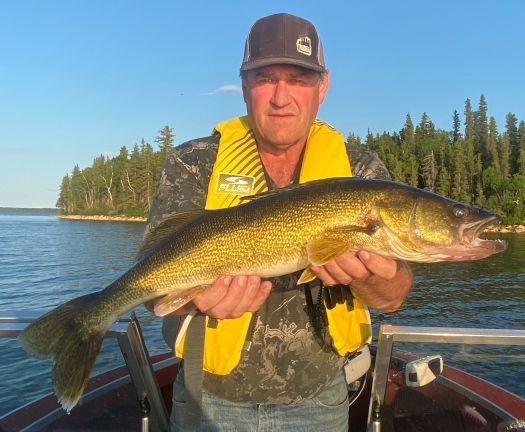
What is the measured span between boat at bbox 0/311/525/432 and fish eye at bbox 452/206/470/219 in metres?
0.94

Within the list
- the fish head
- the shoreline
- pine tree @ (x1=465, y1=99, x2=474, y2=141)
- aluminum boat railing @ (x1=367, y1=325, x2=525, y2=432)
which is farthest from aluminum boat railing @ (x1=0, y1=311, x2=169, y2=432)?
pine tree @ (x1=465, y1=99, x2=474, y2=141)

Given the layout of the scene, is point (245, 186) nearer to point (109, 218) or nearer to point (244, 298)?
A: point (244, 298)

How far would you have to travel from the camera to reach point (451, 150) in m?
97.2

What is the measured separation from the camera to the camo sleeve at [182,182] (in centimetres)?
338

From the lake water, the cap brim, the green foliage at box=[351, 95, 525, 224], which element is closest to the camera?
the cap brim

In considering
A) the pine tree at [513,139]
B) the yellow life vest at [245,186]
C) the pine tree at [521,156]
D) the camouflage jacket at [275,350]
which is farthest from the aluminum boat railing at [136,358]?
the pine tree at [513,139]

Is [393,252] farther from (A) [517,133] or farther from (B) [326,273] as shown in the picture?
(A) [517,133]

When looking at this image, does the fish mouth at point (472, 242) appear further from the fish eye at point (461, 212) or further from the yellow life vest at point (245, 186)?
the yellow life vest at point (245, 186)

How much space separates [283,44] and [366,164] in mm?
1134

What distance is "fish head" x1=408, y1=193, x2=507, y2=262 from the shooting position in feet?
10.9

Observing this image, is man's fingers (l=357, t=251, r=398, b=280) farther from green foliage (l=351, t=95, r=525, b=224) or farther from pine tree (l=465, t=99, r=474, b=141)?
pine tree (l=465, t=99, r=474, b=141)

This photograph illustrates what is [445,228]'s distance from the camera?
3.34 meters

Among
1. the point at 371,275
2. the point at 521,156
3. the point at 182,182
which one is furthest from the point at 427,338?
the point at 521,156

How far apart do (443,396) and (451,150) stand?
10144cm
